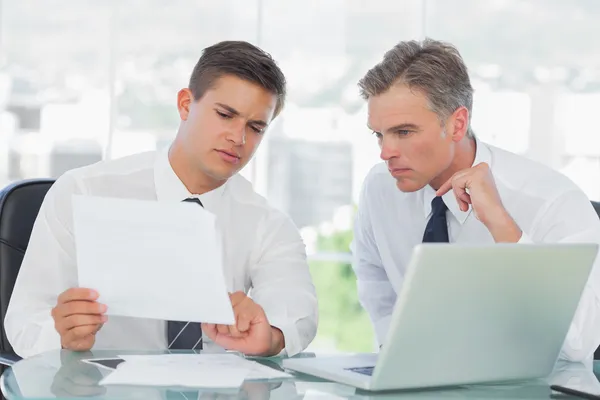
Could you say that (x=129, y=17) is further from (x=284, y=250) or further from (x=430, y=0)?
(x=284, y=250)

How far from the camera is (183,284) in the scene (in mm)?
1625

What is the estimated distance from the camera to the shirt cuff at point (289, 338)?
190 cm

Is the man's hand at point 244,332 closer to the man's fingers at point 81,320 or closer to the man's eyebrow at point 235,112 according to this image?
the man's fingers at point 81,320

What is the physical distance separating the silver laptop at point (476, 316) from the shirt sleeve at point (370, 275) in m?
0.93

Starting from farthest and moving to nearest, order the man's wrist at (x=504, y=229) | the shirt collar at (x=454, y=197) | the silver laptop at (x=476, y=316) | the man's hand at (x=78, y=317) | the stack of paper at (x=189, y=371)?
the shirt collar at (x=454, y=197)
the man's wrist at (x=504, y=229)
the man's hand at (x=78, y=317)
the stack of paper at (x=189, y=371)
the silver laptop at (x=476, y=316)

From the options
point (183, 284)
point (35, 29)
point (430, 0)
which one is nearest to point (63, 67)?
point (35, 29)

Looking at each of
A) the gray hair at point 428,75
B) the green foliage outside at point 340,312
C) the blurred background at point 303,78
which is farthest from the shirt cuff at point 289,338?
the green foliage outside at point 340,312

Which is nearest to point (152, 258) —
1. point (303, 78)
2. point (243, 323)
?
point (243, 323)

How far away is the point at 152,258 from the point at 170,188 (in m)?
0.63

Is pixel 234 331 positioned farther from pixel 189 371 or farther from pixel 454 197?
pixel 454 197

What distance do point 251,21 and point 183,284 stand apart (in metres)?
3.23

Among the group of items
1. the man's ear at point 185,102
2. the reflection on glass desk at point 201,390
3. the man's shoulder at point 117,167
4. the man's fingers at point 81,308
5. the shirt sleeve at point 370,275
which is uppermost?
the man's ear at point 185,102

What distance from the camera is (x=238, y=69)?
7.14ft

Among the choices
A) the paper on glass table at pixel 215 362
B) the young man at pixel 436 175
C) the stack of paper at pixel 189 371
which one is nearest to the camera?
the stack of paper at pixel 189 371
